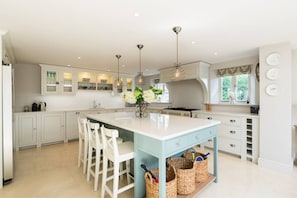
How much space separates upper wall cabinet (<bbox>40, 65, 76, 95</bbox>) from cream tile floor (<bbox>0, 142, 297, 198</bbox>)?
192cm

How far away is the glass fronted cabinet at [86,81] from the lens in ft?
16.6

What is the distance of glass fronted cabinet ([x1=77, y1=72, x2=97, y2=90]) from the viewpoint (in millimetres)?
5051

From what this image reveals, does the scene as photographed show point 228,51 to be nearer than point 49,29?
No

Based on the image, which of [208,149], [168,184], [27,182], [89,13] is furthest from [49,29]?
[208,149]

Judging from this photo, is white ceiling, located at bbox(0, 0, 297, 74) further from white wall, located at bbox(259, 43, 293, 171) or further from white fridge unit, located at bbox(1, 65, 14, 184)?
white fridge unit, located at bbox(1, 65, 14, 184)

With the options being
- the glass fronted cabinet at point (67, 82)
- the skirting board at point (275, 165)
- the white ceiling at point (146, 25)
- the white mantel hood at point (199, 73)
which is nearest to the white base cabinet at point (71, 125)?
the glass fronted cabinet at point (67, 82)

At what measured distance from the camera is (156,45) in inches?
113

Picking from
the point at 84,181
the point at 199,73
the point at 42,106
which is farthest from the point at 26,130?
the point at 199,73

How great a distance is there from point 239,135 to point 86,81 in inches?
179

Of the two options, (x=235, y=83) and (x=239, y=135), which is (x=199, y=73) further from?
Result: (x=239, y=135)

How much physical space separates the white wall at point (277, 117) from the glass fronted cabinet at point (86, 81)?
15.0 ft

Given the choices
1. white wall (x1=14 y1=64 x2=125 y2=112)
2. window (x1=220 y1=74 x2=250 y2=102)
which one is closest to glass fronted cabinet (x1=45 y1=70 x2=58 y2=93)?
white wall (x1=14 y1=64 x2=125 y2=112)

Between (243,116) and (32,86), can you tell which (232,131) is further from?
(32,86)

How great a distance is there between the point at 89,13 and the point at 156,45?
135 centimetres
